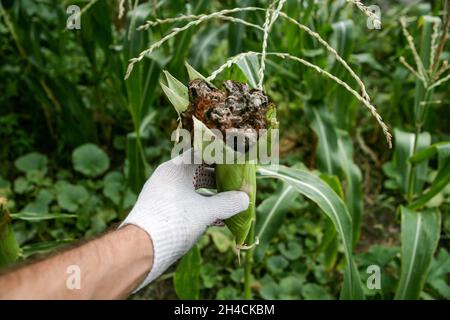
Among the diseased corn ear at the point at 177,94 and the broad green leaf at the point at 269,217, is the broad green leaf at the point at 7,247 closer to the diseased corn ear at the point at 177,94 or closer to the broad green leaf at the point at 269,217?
the diseased corn ear at the point at 177,94

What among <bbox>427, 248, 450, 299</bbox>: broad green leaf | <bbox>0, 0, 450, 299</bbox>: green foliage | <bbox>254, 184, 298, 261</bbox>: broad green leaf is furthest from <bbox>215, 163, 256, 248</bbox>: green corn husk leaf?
<bbox>427, 248, 450, 299</bbox>: broad green leaf

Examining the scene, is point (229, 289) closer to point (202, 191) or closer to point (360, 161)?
point (202, 191)

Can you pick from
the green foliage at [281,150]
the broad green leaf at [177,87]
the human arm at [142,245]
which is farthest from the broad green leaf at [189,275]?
the broad green leaf at [177,87]

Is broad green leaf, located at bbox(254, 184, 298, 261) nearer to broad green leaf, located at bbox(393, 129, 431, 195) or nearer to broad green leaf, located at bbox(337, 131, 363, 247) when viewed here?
broad green leaf, located at bbox(337, 131, 363, 247)

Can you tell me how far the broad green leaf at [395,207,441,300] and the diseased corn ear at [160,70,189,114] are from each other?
1078 millimetres

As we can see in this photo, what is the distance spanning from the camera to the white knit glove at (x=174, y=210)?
1.30m

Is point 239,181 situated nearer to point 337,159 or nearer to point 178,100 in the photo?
point 178,100

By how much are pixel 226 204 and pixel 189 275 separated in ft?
2.60

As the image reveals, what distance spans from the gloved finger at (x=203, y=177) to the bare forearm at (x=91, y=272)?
25 centimetres

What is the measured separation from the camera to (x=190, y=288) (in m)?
2.06

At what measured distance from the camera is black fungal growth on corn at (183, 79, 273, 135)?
3.83ft
